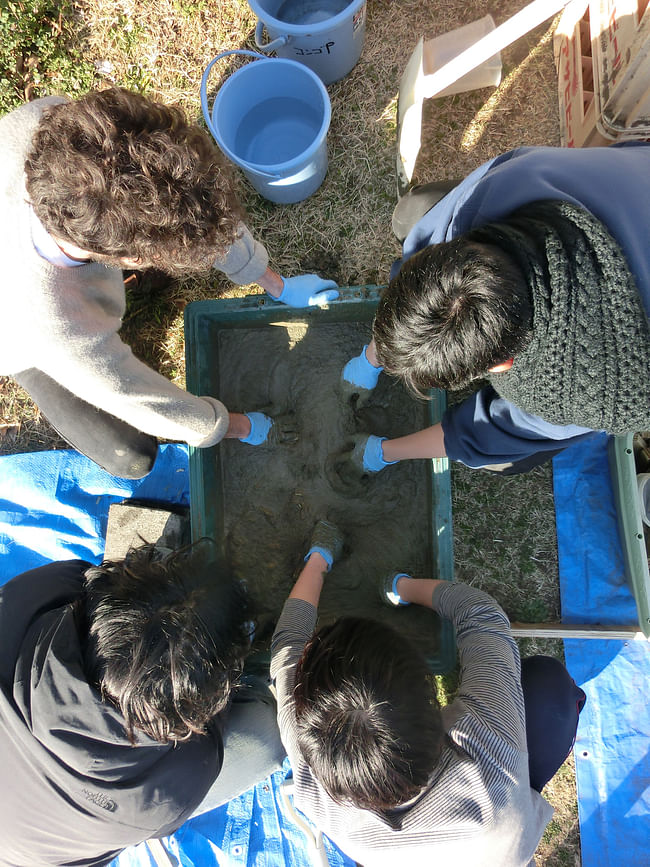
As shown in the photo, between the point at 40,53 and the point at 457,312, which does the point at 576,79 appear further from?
the point at 40,53

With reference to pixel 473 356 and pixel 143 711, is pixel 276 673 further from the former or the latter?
pixel 473 356

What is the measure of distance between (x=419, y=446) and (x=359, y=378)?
299mm

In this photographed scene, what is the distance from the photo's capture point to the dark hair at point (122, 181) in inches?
35.7

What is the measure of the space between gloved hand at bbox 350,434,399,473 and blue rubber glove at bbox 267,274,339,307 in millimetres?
493

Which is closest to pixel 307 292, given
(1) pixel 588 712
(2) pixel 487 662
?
(2) pixel 487 662

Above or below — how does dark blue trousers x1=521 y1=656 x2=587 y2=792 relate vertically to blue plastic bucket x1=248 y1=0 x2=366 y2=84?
below

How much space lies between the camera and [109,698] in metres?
1.07

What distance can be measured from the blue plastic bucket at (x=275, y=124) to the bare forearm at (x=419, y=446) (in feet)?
3.10

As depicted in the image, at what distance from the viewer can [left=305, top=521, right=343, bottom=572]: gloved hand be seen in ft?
5.41

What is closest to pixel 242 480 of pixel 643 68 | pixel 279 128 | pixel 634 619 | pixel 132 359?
pixel 132 359

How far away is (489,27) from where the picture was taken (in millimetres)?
1733

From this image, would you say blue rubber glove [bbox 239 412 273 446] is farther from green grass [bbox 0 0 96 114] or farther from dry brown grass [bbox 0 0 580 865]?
green grass [bbox 0 0 96 114]

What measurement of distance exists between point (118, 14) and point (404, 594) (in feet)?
8.55

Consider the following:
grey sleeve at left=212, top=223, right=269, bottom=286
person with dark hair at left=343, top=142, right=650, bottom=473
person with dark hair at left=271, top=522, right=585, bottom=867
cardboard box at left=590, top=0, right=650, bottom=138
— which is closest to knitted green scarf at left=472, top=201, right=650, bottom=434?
person with dark hair at left=343, top=142, right=650, bottom=473
